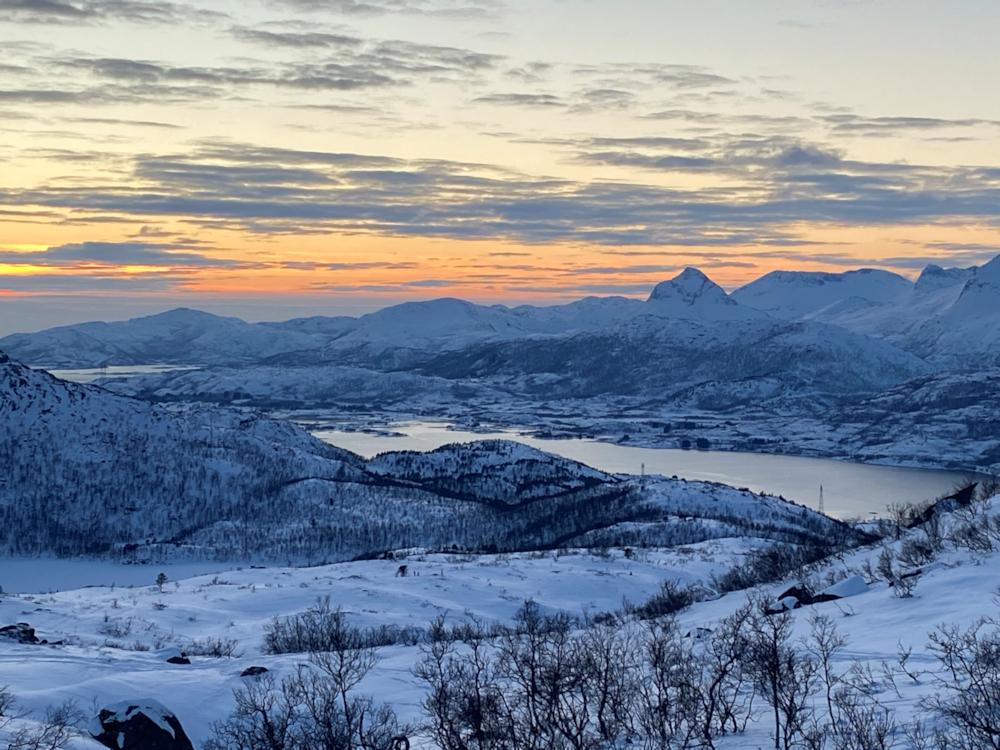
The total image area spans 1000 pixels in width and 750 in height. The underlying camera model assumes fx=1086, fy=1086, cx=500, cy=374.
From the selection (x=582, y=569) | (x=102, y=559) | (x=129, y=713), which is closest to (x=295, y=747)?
(x=129, y=713)

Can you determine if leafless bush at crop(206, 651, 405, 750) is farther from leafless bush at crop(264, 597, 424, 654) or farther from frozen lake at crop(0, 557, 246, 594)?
frozen lake at crop(0, 557, 246, 594)

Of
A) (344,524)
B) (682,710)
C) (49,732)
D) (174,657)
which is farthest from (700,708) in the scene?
(344,524)

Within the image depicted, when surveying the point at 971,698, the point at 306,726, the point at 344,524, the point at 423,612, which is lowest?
the point at 344,524

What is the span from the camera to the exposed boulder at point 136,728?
29.4 metres

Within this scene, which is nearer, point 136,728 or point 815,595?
point 136,728

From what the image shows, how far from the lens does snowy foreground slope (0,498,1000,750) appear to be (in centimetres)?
3353

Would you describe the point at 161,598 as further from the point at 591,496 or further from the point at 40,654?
the point at 591,496

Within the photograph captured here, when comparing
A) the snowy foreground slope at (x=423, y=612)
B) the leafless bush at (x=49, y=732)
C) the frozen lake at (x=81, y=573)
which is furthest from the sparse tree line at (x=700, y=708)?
the frozen lake at (x=81, y=573)

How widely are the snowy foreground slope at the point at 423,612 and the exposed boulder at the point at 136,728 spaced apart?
128 centimetres

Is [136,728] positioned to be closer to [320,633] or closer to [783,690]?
[783,690]

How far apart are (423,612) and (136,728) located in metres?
41.9

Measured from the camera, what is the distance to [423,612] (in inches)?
2788

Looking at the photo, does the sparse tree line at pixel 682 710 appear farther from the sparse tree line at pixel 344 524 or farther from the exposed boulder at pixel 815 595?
the sparse tree line at pixel 344 524

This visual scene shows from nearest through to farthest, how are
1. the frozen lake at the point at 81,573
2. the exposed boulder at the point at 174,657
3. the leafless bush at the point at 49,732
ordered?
the leafless bush at the point at 49,732 → the exposed boulder at the point at 174,657 → the frozen lake at the point at 81,573
